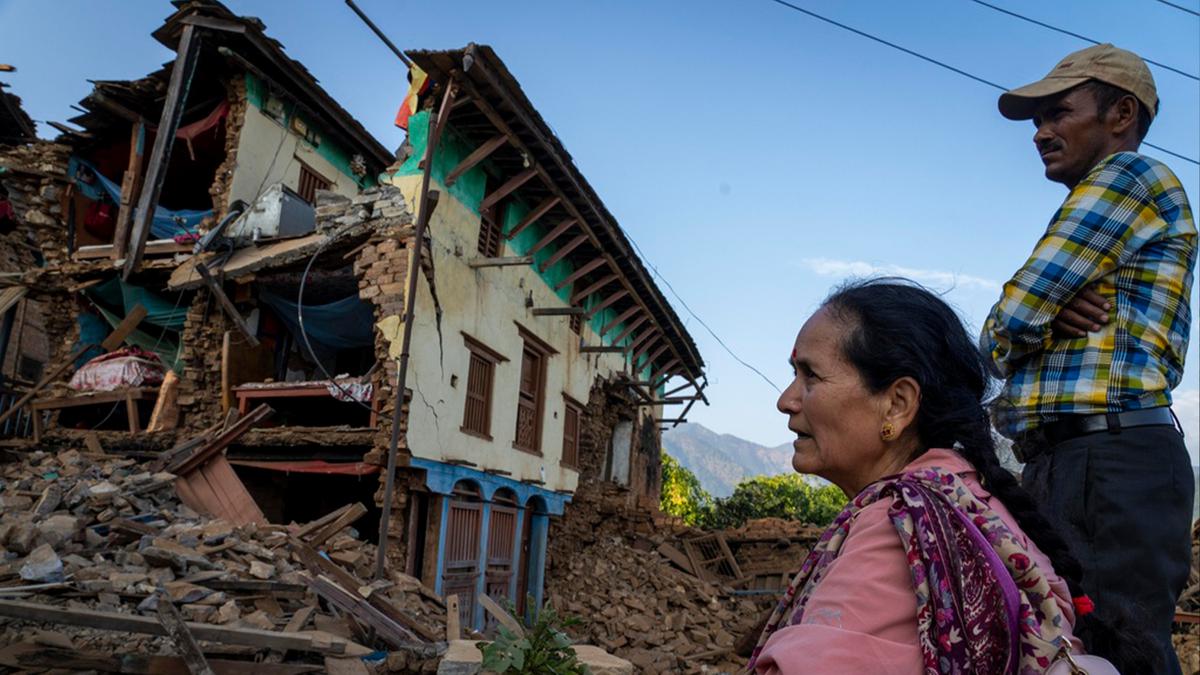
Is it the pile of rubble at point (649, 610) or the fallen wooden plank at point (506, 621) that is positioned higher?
the fallen wooden plank at point (506, 621)

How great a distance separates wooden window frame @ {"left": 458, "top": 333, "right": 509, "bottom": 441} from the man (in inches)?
416

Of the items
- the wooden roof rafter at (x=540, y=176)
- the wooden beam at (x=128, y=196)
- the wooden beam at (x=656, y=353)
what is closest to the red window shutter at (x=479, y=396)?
the wooden roof rafter at (x=540, y=176)

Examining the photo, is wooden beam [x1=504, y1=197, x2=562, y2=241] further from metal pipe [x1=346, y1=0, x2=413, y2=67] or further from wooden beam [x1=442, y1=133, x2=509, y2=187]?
metal pipe [x1=346, y1=0, x2=413, y2=67]

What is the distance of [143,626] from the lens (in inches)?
231

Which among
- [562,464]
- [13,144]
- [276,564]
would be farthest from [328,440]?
[13,144]

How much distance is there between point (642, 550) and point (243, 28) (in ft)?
46.6

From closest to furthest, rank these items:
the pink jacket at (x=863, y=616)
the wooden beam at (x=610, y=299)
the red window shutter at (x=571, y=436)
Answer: the pink jacket at (x=863, y=616), the red window shutter at (x=571, y=436), the wooden beam at (x=610, y=299)

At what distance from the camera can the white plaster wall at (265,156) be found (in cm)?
1282

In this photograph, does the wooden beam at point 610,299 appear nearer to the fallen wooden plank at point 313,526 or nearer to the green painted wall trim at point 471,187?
the green painted wall trim at point 471,187

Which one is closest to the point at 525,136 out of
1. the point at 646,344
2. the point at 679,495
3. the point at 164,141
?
the point at 164,141

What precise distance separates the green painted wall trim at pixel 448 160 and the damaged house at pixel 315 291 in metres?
0.04

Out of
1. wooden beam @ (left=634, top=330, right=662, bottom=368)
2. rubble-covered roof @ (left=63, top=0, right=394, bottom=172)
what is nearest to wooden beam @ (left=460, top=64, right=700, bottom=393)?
rubble-covered roof @ (left=63, top=0, right=394, bottom=172)

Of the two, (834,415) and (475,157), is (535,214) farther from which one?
(834,415)

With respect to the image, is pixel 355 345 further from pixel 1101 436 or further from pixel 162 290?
pixel 1101 436
